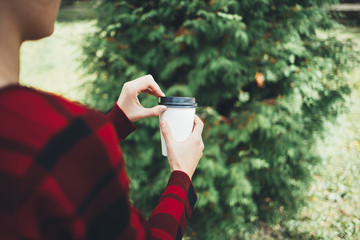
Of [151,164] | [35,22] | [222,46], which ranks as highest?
[35,22]

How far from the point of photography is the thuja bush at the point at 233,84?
9.67ft

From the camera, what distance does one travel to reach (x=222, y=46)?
2.98 m

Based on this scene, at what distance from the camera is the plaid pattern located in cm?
49

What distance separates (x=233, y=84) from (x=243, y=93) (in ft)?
0.99

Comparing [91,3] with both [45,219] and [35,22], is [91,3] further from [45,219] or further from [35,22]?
[45,219]

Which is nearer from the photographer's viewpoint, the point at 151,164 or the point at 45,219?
the point at 45,219

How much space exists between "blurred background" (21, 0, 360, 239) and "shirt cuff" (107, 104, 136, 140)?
1625mm

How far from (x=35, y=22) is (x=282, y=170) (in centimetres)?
319

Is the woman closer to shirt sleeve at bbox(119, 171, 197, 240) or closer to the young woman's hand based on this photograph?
shirt sleeve at bbox(119, 171, 197, 240)

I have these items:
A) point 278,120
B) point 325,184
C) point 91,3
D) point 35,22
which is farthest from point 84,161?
point 325,184

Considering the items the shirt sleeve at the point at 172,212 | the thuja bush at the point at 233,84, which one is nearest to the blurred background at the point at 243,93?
the thuja bush at the point at 233,84

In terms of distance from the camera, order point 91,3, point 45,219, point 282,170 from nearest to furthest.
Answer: point 45,219 < point 282,170 < point 91,3

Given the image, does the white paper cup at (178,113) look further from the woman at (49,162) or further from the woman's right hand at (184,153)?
the woman at (49,162)

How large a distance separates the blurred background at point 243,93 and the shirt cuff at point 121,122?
163 cm
